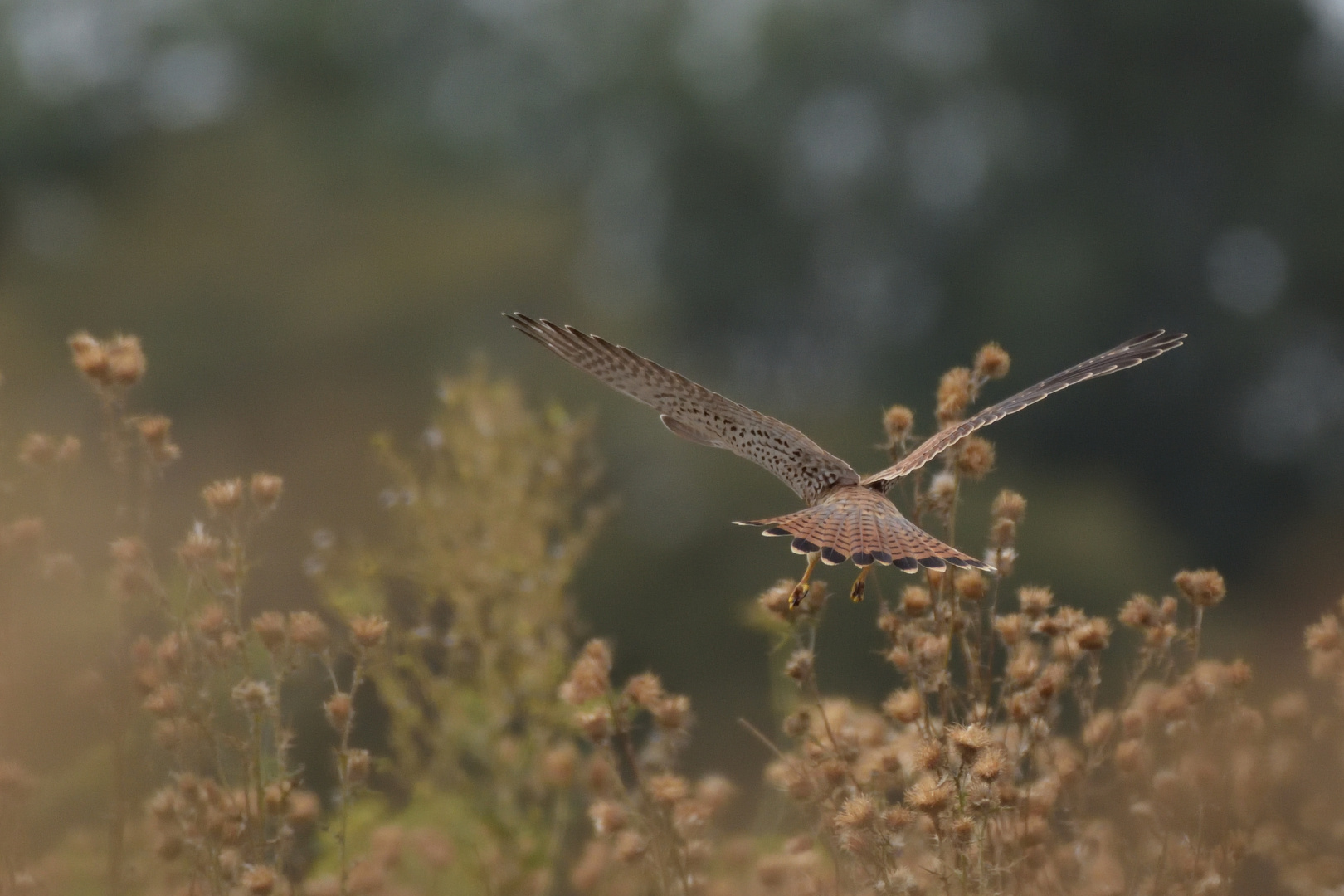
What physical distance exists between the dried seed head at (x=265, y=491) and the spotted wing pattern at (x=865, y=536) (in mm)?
597

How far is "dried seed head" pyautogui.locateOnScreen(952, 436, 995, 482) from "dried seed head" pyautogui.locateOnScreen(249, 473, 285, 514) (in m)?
0.86

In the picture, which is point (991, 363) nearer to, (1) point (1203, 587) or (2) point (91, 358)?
(1) point (1203, 587)

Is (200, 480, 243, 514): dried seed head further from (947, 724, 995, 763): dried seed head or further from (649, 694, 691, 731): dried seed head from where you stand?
(947, 724, 995, 763): dried seed head

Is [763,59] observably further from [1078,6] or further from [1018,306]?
[1018,306]

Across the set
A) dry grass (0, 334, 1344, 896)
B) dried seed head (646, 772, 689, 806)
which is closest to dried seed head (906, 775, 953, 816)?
dry grass (0, 334, 1344, 896)

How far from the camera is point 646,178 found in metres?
13.6

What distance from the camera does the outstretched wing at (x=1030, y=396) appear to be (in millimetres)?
1873

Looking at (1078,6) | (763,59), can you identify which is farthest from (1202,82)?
(763,59)

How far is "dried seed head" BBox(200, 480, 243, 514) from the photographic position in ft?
5.83

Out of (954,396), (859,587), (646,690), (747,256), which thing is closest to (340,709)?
(646,690)

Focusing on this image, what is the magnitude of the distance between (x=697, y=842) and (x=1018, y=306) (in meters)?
10.3

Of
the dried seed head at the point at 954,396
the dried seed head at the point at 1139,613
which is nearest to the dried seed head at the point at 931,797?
the dried seed head at the point at 1139,613

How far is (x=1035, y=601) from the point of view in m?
1.85

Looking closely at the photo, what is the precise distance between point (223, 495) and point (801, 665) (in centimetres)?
73
